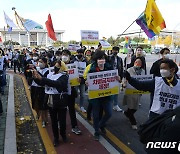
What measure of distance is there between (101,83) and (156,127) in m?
2.94

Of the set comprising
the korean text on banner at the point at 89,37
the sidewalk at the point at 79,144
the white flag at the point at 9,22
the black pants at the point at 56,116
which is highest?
the white flag at the point at 9,22

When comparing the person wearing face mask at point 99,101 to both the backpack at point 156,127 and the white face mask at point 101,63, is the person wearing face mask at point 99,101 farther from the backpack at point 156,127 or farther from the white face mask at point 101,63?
the backpack at point 156,127

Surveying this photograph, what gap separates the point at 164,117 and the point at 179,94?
1562 mm

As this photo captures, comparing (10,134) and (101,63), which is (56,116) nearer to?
(10,134)

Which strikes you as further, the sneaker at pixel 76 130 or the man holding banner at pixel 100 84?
the sneaker at pixel 76 130

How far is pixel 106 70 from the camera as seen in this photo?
5.05 m

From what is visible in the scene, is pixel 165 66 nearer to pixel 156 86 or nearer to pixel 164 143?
pixel 156 86

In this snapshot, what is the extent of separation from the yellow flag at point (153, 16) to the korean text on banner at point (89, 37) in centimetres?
416

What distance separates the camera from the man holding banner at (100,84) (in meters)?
4.96

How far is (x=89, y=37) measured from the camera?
1141cm

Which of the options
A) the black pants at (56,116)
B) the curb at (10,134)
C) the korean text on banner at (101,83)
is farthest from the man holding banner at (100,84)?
the curb at (10,134)

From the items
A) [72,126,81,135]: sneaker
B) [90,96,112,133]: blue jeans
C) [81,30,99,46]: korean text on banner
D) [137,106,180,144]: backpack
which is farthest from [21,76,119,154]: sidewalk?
[81,30,99,46]: korean text on banner

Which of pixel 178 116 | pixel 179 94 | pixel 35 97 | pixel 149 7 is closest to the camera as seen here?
pixel 178 116

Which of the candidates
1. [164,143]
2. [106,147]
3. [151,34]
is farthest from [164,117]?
[151,34]
